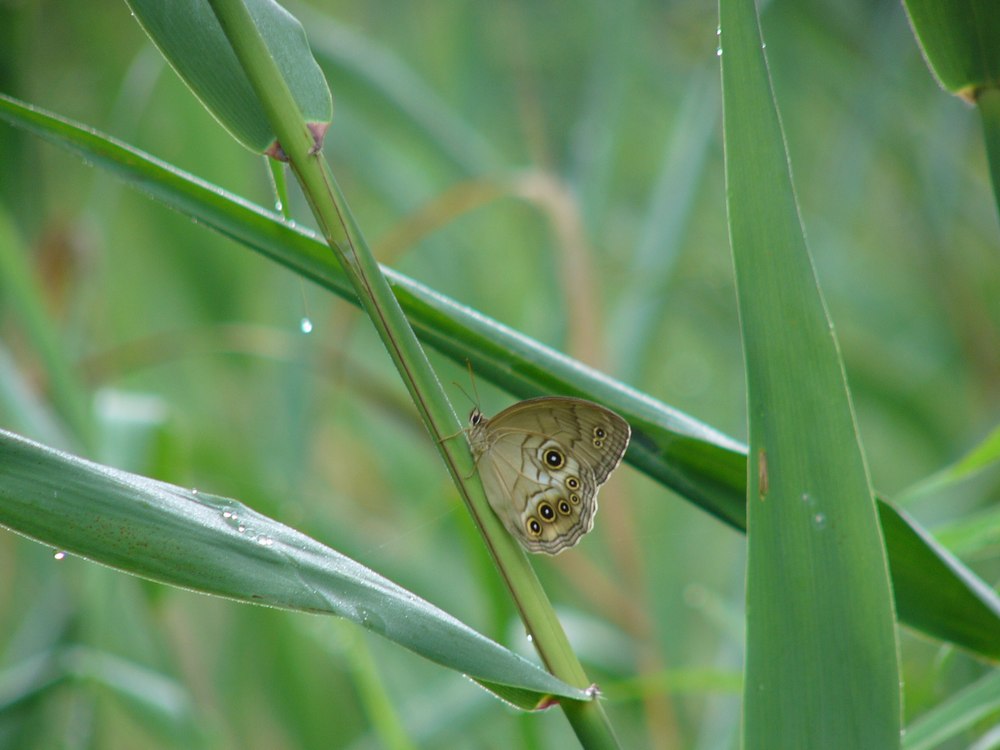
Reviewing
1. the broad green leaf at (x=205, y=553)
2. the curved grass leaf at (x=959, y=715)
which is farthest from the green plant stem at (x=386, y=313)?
the curved grass leaf at (x=959, y=715)

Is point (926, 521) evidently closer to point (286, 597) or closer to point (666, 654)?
point (666, 654)

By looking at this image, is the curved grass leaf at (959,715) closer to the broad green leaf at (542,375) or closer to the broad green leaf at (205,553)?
the broad green leaf at (542,375)

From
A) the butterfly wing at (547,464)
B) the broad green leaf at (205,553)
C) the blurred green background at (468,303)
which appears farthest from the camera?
the blurred green background at (468,303)

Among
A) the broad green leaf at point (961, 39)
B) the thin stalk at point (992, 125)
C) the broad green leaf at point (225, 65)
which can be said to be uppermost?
the broad green leaf at point (225, 65)

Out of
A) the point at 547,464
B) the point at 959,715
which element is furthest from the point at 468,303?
the point at 959,715

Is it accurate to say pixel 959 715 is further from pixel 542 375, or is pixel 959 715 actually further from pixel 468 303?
pixel 468 303

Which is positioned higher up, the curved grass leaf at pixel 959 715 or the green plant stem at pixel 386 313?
the green plant stem at pixel 386 313

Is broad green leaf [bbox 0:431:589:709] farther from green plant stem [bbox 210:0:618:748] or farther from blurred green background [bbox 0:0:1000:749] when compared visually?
blurred green background [bbox 0:0:1000:749]
